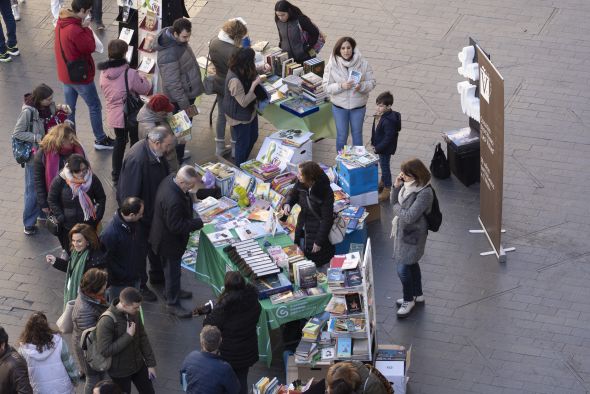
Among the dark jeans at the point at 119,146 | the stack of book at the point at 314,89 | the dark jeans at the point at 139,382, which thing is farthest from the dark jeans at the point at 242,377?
the stack of book at the point at 314,89

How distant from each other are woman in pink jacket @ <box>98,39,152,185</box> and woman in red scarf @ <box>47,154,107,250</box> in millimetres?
1926

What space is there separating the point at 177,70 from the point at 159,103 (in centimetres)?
116

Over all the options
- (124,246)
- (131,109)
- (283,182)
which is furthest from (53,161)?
(283,182)

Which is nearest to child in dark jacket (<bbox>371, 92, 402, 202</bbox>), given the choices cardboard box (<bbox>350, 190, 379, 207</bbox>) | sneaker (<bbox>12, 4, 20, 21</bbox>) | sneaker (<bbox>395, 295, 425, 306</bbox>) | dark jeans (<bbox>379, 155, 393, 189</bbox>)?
dark jeans (<bbox>379, 155, 393, 189</bbox>)

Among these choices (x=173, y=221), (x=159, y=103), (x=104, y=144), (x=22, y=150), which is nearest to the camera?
(x=173, y=221)

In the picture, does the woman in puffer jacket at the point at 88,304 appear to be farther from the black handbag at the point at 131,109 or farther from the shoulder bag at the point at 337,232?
the black handbag at the point at 131,109

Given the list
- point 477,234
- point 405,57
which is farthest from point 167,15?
point 477,234

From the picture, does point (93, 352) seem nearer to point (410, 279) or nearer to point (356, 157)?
point (410, 279)

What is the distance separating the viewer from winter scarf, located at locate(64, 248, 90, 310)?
10.8 m

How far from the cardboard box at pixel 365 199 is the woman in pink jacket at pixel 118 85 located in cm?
286

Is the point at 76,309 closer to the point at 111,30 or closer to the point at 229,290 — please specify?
the point at 229,290

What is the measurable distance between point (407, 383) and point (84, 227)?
3.45 m

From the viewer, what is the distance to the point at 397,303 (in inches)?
479

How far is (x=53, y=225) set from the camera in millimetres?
12180
